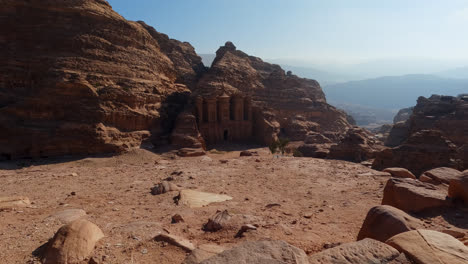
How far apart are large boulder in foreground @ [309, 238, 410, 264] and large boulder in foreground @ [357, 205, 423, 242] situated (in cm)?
136

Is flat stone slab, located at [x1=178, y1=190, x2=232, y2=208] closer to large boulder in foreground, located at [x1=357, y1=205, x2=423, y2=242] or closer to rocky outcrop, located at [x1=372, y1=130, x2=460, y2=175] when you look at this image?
large boulder in foreground, located at [x1=357, y1=205, x2=423, y2=242]

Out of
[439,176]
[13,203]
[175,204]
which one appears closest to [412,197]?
[439,176]

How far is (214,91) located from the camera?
111 feet

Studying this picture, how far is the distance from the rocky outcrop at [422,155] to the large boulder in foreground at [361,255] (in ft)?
52.4

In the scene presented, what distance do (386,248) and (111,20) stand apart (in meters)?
28.5

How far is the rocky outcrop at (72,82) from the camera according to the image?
1947 centimetres

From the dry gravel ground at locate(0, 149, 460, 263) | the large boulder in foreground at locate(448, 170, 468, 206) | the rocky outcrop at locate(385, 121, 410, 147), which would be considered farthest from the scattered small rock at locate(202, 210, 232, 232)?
the rocky outcrop at locate(385, 121, 410, 147)

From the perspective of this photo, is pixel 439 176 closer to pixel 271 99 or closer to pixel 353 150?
pixel 353 150

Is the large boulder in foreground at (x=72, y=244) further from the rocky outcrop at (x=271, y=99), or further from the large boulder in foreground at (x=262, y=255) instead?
the rocky outcrop at (x=271, y=99)

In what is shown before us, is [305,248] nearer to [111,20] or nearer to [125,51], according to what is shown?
[125,51]

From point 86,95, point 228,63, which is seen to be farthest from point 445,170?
point 228,63

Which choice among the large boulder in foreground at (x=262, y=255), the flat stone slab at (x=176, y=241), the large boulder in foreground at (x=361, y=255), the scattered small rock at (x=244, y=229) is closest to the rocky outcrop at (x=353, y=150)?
the scattered small rock at (x=244, y=229)

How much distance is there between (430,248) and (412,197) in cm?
406

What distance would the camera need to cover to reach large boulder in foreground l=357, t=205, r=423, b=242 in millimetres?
5180
